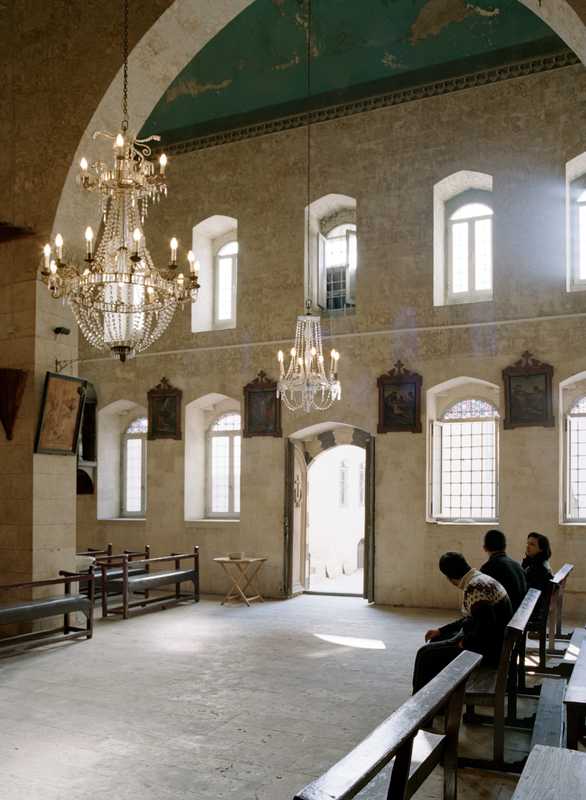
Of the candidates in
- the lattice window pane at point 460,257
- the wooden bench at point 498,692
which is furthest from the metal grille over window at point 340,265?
the wooden bench at point 498,692

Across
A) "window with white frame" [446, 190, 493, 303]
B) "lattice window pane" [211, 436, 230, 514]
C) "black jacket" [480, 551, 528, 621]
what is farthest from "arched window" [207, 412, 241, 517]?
"black jacket" [480, 551, 528, 621]

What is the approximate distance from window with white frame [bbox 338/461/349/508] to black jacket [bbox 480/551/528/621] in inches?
410

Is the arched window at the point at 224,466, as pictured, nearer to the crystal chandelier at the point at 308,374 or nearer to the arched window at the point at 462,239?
the crystal chandelier at the point at 308,374

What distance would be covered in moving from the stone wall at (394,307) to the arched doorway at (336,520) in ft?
7.15

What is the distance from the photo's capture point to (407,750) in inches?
121

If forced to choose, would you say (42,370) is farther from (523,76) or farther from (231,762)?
(523,76)

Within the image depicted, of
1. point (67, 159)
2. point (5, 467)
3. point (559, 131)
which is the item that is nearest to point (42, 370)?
point (5, 467)

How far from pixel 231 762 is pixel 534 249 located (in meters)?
8.41

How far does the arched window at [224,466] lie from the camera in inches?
547

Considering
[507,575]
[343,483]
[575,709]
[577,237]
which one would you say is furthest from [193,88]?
[575,709]

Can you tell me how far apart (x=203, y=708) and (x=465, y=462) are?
679 centimetres

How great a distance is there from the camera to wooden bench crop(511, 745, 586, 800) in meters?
2.29

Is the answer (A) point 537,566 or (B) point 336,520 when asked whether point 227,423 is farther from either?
(A) point 537,566

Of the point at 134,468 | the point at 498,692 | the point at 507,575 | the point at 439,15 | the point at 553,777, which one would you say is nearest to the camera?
the point at 553,777
